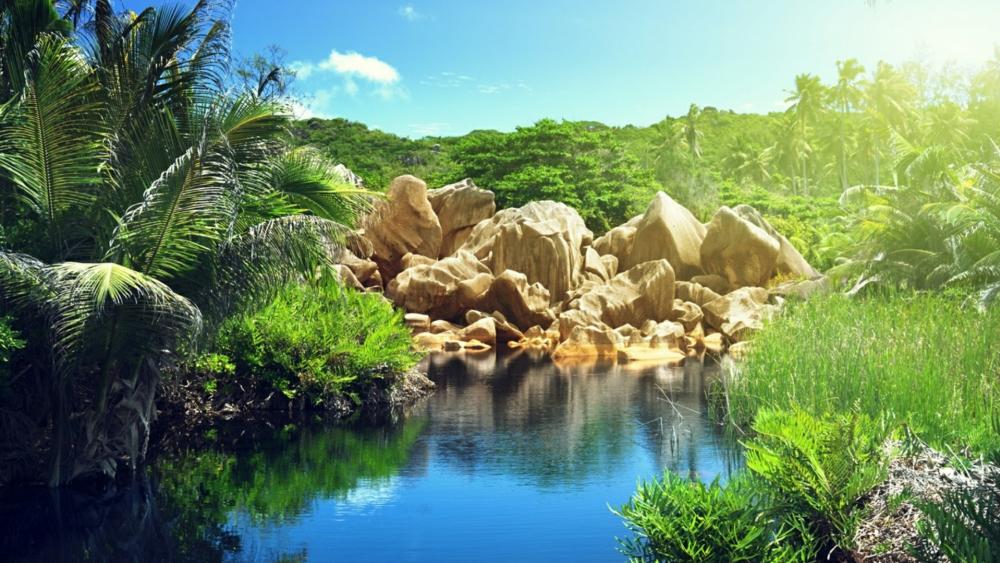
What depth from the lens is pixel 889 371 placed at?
1098cm

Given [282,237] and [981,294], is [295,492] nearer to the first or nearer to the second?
[282,237]

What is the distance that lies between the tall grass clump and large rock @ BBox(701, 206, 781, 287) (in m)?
18.9

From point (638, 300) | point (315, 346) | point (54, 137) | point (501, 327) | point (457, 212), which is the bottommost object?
point (501, 327)

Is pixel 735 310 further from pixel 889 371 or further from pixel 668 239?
pixel 889 371

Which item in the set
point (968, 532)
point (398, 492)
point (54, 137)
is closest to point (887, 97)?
point (398, 492)

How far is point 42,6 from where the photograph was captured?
39.1 feet

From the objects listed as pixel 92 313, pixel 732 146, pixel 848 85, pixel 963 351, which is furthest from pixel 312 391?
pixel 732 146

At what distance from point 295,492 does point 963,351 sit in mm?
8753

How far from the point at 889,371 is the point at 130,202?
9.56 meters

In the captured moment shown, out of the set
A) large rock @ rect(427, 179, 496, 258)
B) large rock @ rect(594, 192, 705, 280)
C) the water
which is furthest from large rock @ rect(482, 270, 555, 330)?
the water

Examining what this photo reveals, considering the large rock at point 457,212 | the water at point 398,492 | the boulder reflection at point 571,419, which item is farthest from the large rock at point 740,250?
the water at point 398,492

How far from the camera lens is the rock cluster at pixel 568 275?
29.9 metres

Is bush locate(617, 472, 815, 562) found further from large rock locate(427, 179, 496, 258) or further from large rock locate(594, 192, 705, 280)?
large rock locate(427, 179, 496, 258)

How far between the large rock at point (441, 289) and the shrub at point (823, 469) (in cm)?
2509
